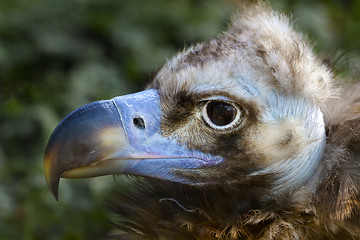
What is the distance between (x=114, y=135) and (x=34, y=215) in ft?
5.03

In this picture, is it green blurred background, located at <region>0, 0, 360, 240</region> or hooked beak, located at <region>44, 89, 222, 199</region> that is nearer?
hooked beak, located at <region>44, 89, 222, 199</region>

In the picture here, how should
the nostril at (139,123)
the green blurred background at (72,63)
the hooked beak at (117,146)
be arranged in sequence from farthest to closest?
the green blurred background at (72,63) < the nostril at (139,123) < the hooked beak at (117,146)

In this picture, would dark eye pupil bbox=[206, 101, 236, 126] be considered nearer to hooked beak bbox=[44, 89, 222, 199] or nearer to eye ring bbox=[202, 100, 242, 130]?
eye ring bbox=[202, 100, 242, 130]

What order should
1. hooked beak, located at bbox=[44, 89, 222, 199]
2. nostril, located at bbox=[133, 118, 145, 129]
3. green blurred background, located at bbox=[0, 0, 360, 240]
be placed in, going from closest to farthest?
hooked beak, located at bbox=[44, 89, 222, 199], nostril, located at bbox=[133, 118, 145, 129], green blurred background, located at bbox=[0, 0, 360, 240]

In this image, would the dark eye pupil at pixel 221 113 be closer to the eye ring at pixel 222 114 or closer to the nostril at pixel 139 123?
the eye ring at pixel 222 114

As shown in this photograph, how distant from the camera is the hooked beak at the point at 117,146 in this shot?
2.22 meters

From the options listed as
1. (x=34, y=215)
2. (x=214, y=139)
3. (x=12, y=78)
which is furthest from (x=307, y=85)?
(x=12, y=78)

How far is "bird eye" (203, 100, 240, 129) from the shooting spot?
2.31 m

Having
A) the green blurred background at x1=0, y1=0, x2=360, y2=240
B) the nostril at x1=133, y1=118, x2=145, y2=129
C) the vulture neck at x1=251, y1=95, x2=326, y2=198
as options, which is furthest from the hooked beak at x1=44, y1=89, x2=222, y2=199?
the green blurred background at x1=0, y1=0, x2=360, y2=240

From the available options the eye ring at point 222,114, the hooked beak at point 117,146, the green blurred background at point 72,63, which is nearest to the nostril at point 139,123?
the hooked beak at point 117,146

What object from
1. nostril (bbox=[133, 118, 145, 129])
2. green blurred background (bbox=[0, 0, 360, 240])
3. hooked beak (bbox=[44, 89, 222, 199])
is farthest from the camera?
green blurred background (bbox=[0, 0, 360, 240])

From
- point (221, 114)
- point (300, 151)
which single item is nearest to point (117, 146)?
point (221, 114)

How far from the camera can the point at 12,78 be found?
4395mm

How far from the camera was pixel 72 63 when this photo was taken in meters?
4.82
